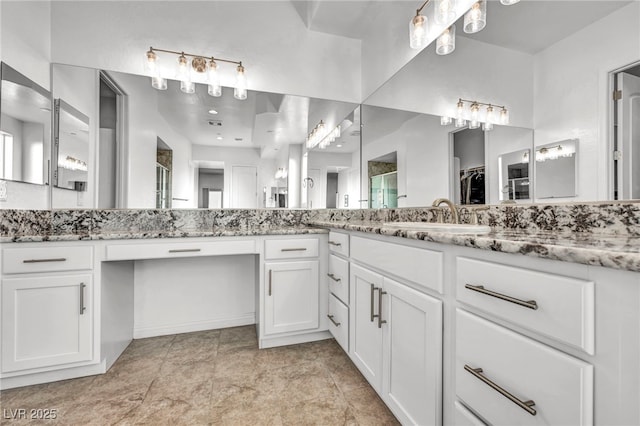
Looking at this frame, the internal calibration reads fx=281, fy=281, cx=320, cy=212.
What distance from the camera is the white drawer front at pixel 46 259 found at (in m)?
1.51

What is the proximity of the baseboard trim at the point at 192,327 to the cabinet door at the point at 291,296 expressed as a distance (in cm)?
59

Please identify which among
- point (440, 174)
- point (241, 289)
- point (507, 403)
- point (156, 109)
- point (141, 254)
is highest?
point (156, 109)

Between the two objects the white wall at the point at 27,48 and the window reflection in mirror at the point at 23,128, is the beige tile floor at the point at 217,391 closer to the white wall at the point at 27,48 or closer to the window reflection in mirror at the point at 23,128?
the white wall at the point at 27,48

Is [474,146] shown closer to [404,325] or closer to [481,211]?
[481,211]

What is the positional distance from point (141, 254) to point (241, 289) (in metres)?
0.92

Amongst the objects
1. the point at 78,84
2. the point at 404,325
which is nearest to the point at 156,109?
the point at 78,84

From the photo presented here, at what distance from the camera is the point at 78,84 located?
2039 mm

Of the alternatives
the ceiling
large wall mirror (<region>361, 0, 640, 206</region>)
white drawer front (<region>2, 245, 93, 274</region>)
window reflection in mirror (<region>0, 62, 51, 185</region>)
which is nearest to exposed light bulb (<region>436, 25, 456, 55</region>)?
large wall mirror (<region>361, 0, 640, 206</region>)

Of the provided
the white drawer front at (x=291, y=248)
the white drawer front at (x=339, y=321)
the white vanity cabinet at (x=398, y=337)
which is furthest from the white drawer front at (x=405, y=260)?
the white drawer front at (x=291, y=248)

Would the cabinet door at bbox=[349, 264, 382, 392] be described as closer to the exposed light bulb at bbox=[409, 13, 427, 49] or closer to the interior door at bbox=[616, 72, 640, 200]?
the interior door at bbox=[616, 72, 640, 200]

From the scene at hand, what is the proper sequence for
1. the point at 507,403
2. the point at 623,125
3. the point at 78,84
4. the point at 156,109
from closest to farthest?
the point at 507,403, the point at 623,125, the point at 78,84, the point at 156,109

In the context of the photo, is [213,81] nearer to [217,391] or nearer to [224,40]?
[224,40]

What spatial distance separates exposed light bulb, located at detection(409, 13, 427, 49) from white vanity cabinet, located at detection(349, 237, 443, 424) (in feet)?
4.35

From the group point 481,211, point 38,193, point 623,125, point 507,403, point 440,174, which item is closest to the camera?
point 507,403
